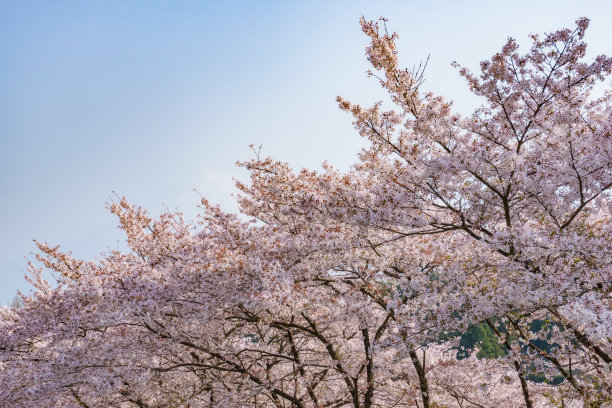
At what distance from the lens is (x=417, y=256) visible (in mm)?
8477

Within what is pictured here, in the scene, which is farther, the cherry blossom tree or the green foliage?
the green foliage

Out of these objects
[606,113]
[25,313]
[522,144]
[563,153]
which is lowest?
[25,313]

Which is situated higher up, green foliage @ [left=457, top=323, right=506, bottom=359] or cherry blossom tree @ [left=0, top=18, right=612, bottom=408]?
green foliage @ [left=457, top=323, right=506, bottom=359]

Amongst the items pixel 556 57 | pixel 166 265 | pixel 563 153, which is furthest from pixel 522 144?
pixel 166 265

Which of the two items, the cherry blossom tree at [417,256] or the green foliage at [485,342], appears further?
the green foliage at [485,342]

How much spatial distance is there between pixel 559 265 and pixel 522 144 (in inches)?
87.4

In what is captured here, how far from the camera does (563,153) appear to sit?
549 cm

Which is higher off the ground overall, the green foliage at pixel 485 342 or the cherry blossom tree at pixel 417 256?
the green foliage at pixel 485 342

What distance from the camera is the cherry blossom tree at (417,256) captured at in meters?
5.46

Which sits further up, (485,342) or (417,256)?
(485,342)

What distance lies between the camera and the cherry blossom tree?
17.9 feet

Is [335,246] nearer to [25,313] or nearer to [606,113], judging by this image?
[606,113]

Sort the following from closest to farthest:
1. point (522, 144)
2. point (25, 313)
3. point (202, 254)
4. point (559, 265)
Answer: point (559, 265) → point (522, 144) → point (202, 254) → point (25, 313)

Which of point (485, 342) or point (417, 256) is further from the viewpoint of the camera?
point (485, 342)
